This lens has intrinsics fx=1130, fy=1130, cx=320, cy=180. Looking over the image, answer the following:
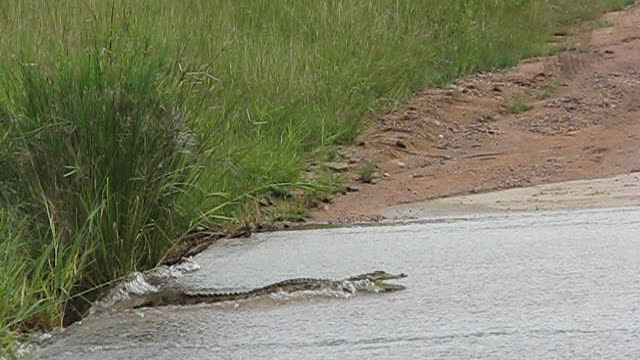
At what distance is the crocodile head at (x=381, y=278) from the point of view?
434 cm

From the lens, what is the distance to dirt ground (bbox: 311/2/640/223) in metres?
7.58

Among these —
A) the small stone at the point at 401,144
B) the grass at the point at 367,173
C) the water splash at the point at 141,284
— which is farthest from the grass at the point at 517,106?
the water splash at the point at 141,284

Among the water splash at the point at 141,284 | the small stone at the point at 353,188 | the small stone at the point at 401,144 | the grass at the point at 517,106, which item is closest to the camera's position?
the water splash at the point at 141,284

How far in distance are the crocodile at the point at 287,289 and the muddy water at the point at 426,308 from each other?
0.30 ft

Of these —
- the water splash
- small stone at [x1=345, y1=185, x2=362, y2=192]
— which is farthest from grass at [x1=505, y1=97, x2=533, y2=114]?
the water splash

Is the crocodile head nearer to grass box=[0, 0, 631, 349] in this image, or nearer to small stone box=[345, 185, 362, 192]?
grass box=[0, 0, 631, 349]

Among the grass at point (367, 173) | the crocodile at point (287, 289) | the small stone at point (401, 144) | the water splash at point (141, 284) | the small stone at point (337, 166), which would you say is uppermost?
the crocodile at point (287, 289)

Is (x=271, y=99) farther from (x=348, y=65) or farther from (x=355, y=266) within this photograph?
(x=355, y=266)

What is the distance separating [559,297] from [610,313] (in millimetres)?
263

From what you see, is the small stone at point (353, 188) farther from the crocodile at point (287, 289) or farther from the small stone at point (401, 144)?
the crocodile at point (287, 289)

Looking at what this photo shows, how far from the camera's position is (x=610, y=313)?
374 cm

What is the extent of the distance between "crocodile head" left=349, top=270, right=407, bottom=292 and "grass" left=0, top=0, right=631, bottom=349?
1003 mm

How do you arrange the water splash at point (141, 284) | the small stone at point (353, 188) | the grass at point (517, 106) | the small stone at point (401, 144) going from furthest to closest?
the grass at point (517, 106) → the small stone at point (401, 144) → the small stone at point (353, 188) → the water splash at point (141, 284)

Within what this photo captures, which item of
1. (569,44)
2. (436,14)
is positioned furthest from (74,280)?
(569,44)
